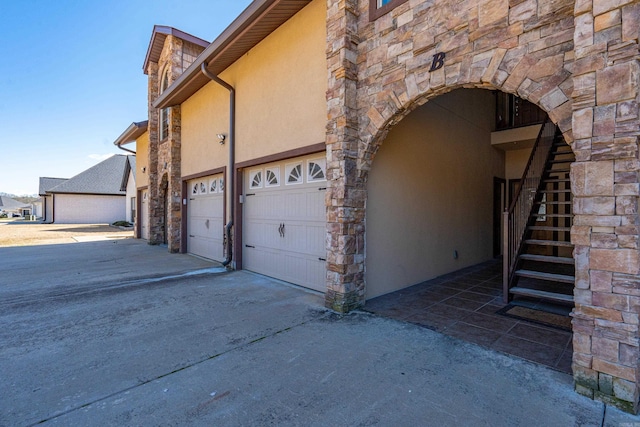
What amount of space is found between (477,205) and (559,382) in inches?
212

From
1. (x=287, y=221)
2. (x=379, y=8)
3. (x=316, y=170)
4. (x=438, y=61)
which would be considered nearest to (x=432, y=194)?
(x=316, y=170)

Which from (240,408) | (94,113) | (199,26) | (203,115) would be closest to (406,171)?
(240,408)

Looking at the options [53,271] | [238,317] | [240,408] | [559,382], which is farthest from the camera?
[53,271]

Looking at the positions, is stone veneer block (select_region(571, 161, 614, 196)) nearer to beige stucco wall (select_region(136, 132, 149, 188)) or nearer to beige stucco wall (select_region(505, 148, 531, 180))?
beige stucco wall (select_region(505, 148, 531, 180))

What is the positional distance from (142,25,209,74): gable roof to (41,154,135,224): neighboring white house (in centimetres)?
1734

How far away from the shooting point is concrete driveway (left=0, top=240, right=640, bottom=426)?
2070 mm

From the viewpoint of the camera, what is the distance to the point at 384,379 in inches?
98.3

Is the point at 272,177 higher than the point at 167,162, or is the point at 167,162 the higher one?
the point at 167,162

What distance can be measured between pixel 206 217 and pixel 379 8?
21.3 feet

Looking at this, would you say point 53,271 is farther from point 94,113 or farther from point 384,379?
point 94,113

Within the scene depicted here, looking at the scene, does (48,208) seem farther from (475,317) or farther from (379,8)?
(475,317)

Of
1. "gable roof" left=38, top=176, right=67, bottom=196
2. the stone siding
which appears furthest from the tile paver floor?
"gable roof" left=38, top=176, right=67, bottom=196

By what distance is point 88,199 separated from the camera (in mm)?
26141

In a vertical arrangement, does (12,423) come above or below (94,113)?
below
